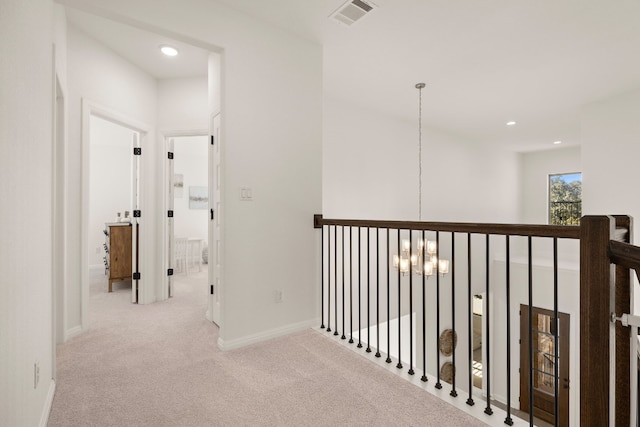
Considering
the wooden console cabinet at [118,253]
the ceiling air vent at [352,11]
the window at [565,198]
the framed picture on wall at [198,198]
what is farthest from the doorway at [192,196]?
the window at [565,198]

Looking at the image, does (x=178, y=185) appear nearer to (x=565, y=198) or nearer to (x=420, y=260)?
(x=420, y=260)

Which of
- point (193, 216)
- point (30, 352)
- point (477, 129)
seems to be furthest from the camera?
point (193, 216)

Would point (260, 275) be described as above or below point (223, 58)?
below

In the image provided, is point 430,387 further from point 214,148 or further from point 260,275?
point 214,148

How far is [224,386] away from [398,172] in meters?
4.37

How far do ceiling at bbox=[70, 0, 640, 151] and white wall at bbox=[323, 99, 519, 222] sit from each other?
1.37 ft

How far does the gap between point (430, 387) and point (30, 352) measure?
80.1 inches

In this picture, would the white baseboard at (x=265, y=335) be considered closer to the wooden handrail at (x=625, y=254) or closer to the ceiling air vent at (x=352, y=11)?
the wooden handrail at (x=625, y=254)

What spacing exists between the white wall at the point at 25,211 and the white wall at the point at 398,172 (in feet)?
10.4

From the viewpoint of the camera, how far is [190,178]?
7605 mm

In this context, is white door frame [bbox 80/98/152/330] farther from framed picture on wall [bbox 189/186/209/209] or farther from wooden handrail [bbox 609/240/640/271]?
framed picture on wall [bbox 189/186/209/209]

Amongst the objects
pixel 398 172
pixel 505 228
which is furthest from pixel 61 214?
pixel 398 172

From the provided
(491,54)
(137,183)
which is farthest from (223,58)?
(491,54)

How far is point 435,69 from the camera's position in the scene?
3.54 meters
